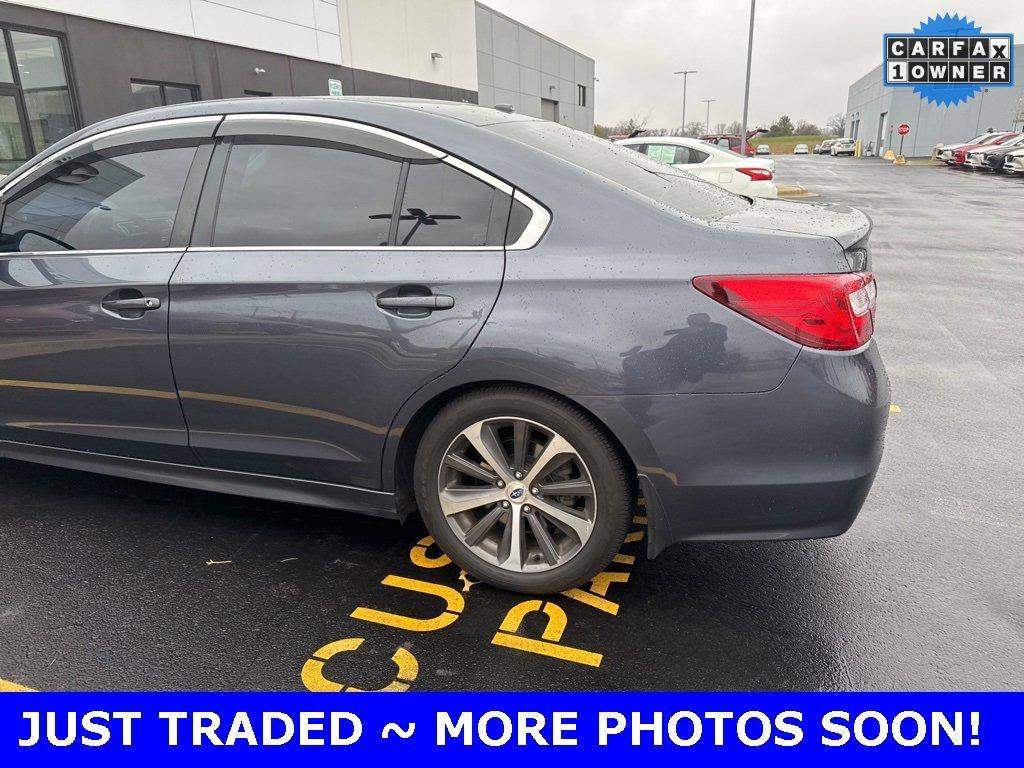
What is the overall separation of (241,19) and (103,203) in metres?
16.7

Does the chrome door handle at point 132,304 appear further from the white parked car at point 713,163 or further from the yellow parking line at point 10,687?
the white parked car at point 713,163

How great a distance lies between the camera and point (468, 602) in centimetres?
286

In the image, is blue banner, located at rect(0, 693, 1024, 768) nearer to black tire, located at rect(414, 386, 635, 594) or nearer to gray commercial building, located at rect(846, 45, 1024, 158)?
black tire, located at rect(414, 386, 635, 594)

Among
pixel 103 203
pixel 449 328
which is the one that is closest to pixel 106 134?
pixel 103 203

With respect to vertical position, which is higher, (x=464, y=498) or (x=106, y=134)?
(x=106, y=134)

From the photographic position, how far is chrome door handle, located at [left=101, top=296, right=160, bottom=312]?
9.93 feet

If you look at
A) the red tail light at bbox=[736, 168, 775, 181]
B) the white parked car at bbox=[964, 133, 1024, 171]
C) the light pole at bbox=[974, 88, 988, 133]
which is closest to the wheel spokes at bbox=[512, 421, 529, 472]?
the red tail light at bbox=[736, 168, 775, 181]

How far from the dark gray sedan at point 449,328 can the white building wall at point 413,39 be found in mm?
20994

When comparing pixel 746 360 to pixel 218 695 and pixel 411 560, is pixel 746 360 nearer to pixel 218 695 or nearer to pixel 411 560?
pixel 411 560

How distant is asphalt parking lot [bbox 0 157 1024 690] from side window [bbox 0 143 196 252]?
123cm

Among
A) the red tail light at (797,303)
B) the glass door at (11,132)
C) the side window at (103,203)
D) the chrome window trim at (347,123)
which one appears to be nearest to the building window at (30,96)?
the glass door at (11,132)

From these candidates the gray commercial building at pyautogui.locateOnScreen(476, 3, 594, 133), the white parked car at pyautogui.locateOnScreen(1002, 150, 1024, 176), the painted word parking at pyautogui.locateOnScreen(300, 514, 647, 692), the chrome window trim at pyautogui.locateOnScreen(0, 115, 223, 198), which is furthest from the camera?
the gray commercial building at pyautogui.locateOnScreen(476, 3, 594, 133)

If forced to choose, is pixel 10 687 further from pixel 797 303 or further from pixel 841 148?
pixel 841 148

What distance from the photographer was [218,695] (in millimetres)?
2389
